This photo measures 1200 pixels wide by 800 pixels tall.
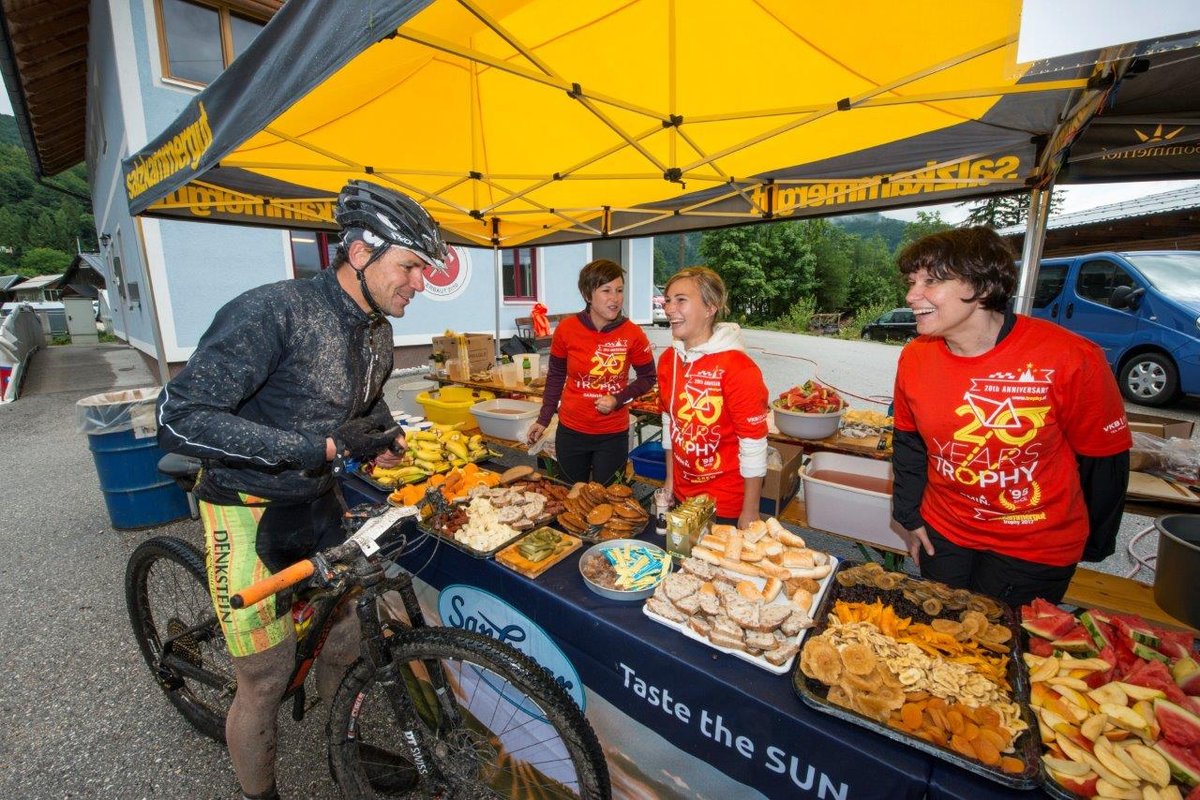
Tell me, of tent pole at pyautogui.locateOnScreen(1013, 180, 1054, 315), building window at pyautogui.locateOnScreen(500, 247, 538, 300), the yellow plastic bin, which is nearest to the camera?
tent pole at pyautogui.locateOnScreen(1013, 180, 1054, 315)

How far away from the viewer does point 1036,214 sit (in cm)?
336

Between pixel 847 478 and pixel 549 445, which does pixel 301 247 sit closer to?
pixel 549 445

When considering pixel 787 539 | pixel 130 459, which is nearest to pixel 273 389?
pixel 787 539

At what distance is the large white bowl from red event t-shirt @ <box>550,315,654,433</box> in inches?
49.3

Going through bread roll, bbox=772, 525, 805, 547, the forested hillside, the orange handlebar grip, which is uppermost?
the forested hillside

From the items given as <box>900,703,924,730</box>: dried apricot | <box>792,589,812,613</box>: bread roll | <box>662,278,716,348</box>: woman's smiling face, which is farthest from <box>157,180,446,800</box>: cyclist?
<box>900,703,924,730</box>: dried apricot

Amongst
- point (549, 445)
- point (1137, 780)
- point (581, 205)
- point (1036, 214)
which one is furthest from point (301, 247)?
point (1137, 780)

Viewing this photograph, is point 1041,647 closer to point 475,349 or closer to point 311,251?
point 475,349

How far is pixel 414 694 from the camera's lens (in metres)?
1.95

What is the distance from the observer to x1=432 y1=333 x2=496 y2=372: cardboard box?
706 cm

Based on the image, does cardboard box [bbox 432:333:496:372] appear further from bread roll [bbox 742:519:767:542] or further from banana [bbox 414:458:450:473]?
bread roll [bbox 742:519:767:542]

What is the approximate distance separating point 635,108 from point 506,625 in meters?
3.12

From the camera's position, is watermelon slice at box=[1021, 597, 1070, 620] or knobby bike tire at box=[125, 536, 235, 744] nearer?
watermelon slice at box=[1021, 597, 1070, 620]

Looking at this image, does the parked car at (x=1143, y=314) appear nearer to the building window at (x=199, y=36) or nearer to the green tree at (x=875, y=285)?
the building window at (x=199, y=36)
